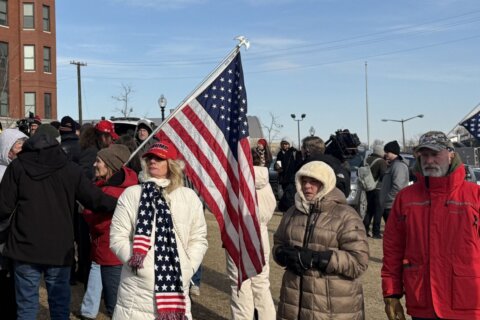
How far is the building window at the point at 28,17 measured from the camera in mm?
44081

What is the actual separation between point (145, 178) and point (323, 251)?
1.31m

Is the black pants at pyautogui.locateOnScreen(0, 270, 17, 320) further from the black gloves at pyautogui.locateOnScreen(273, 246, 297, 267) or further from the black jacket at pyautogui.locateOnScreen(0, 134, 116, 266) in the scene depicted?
the black gloves at pyautogui.locateOnScreen(273, 246, 297, 267)

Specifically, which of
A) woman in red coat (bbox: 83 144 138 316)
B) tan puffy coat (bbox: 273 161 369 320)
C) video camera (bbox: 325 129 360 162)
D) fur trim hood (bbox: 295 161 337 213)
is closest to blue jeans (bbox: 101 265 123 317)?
woman in red coat (bbox: 83 144 138 316)

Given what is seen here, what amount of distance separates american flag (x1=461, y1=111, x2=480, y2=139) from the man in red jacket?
5.34 meters

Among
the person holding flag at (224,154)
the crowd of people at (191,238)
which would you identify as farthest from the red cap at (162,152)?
the person holding flag at (224,154)

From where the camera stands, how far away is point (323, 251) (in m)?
4.30

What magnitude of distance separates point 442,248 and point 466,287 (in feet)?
0.84

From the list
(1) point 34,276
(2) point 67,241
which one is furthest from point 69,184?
(1) point 34,276

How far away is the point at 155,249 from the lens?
4.12m

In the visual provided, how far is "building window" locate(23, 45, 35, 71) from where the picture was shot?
44.1 m

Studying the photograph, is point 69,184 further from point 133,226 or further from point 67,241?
point 133,226

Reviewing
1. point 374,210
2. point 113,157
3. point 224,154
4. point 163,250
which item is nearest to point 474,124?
point 224,154

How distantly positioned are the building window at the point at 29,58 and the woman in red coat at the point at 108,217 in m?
41.1

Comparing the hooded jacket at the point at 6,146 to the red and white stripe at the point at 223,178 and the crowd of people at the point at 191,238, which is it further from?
the red and white stripe at the point at 223,178
